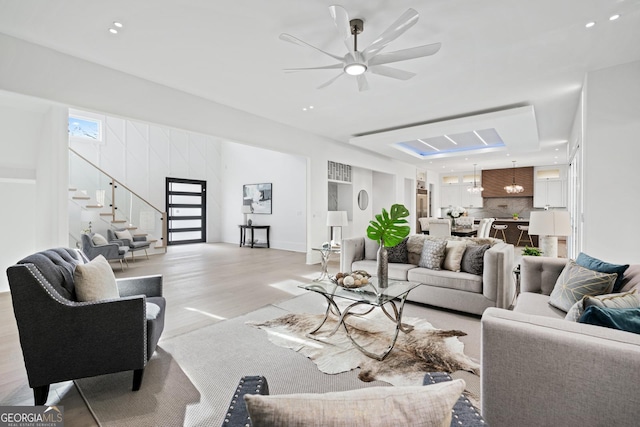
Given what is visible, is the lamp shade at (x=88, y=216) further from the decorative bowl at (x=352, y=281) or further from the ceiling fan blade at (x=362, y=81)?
the ceiling fan blade at (x=362, y=81)

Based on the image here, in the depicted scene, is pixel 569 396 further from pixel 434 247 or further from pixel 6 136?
pixel 6 136

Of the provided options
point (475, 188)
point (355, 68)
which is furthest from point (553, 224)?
point (475, 188)

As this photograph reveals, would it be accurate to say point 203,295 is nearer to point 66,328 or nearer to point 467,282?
point 66,328

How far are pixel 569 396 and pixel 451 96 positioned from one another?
435 centimetres

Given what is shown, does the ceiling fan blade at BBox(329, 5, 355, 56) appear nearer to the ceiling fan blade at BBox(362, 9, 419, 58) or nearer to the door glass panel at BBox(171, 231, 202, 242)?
the ceiling fan blade at BBox(362, 9, 419, 58)

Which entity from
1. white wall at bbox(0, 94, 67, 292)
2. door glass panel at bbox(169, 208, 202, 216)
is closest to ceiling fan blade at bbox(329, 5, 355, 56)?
white wall at bbox(0, 94, 67, 292)

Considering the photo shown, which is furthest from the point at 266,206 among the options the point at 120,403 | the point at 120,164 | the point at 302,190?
the point at 120,403

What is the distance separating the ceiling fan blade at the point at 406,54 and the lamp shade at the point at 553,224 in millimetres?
2225

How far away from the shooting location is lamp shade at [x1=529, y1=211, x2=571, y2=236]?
10.7ft

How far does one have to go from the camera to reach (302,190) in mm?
8586

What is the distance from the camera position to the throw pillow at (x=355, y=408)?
0.56m

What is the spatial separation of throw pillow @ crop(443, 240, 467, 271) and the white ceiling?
2193 mm

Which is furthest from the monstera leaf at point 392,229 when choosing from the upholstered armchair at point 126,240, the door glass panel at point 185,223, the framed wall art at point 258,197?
the door glass panel at point 185,223

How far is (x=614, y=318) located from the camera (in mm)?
1349
